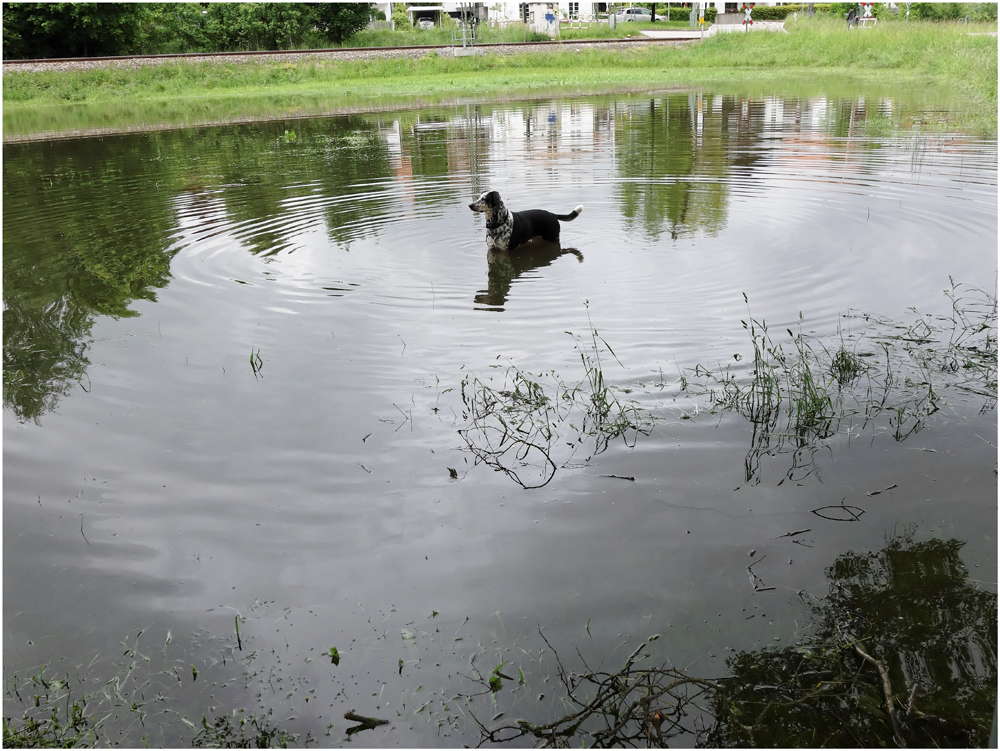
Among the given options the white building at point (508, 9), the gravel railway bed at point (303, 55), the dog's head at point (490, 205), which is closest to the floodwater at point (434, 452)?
the dog's head at point (490, 205)

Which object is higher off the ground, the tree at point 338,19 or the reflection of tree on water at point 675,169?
the tree at point 338,19

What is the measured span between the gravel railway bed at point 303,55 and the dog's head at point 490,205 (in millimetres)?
36027

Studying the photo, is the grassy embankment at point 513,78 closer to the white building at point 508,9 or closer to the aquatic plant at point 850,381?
the aquatic plant at point 850,381

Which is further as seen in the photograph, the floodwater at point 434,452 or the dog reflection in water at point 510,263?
the dog reflection in water at point 510,263

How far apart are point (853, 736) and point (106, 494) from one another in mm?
4245

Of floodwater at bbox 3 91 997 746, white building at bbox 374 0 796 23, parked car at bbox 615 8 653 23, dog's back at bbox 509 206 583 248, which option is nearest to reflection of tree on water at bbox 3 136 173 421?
floodwater at bbox 3 91 997 746

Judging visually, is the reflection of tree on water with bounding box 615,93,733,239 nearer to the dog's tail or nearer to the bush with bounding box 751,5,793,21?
the dog's tail

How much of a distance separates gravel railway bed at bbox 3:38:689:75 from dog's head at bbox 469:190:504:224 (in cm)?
3603

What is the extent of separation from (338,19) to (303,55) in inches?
568

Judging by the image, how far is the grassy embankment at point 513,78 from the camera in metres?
25.7

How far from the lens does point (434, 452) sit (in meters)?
4.85

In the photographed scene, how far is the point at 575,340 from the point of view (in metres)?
6.39

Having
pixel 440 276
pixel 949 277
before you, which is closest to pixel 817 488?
pixel 949 277

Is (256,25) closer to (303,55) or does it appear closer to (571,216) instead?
(303,55)
